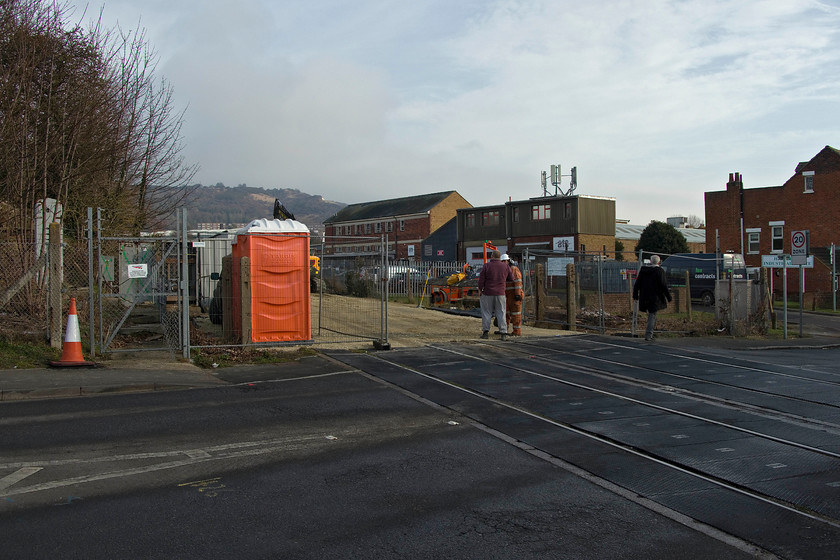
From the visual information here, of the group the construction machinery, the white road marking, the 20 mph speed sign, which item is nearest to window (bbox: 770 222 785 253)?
the construction machinery

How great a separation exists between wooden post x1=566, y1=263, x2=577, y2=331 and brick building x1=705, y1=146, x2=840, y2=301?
95.2 ft

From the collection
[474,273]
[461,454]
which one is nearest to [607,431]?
[461,454]

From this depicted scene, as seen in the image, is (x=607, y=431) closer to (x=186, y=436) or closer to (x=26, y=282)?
(x=186, y=436)

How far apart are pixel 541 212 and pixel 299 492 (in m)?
60.3

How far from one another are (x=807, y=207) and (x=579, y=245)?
19.5m

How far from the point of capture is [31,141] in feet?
45.7

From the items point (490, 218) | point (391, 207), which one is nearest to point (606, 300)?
point (490, 218)

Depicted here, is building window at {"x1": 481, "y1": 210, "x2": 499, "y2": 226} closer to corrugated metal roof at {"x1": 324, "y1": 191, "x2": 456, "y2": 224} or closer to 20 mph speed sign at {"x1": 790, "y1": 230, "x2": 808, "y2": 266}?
corrugated metal roof at {"x1": 324, "y1": 191, "x2": 456, "y2": 224}

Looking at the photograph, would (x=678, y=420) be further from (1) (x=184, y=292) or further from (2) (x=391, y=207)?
(2) (x=391, y=207)

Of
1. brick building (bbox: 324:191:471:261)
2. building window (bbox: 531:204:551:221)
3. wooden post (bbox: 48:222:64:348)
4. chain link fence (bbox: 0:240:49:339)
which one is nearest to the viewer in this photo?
wooden post (bbox: 48:222:64:348)

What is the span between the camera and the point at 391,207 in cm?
8962

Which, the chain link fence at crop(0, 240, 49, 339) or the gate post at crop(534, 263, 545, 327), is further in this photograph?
the gate post at crop(534, 263, 545, 327)

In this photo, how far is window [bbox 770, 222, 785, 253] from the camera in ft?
151

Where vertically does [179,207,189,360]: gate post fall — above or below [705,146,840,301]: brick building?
below
